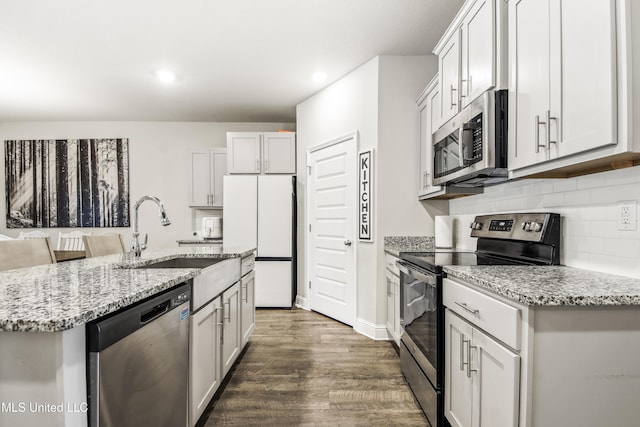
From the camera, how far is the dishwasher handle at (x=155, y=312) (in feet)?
4.02

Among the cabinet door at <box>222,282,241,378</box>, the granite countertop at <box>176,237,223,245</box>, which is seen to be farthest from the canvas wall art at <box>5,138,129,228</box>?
the cabinet door at <box>222,282,241,378</box>

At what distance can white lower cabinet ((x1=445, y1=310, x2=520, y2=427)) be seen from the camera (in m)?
1.18

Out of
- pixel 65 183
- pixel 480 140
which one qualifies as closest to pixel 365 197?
pixel 480 140

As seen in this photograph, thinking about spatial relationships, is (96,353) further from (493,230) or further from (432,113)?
(432,113)

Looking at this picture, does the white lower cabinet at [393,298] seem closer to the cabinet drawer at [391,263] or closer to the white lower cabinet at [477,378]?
the cabinet drawer at [391,263]

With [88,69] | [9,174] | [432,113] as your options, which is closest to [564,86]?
[432,113]

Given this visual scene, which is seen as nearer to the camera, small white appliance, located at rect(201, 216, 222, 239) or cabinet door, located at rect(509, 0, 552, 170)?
cabinet door, located at rect(509, 0, 552, 170)

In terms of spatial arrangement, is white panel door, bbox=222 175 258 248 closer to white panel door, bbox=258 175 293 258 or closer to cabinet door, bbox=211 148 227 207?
white panel door, bbox=258 175 293 258

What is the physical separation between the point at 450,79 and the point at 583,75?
3.74 ft

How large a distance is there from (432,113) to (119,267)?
2.40 meters

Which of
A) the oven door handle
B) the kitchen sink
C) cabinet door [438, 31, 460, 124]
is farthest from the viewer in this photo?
the kitchen sink

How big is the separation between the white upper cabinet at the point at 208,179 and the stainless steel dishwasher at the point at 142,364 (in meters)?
3.81

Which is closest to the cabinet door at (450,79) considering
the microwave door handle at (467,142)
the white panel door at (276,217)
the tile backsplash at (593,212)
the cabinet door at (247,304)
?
the microwave door handle at (467,142)

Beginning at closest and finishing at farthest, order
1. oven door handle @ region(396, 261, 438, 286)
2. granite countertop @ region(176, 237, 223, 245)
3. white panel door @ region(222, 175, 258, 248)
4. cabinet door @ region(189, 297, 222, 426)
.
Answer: cabinet door @ region(189, 297, 222, 426) → oven door handle @ region(396, 261, 438, 286) → white panel door @ region(222, 175, 258, 248) → granite countertop @ region(176, 237, 223, 245)
